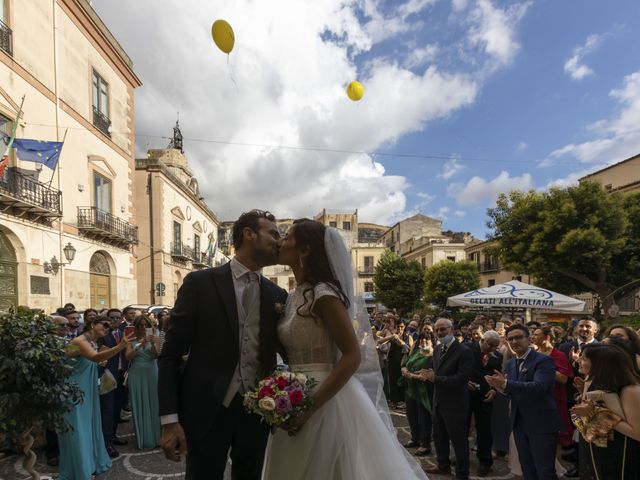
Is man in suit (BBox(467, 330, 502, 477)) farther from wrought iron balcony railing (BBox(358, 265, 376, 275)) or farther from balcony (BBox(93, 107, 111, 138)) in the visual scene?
wrought iron balcony railing (BBox(358, 265, 376, 275))

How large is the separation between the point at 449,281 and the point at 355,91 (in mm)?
24302

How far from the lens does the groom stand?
2.24 meters

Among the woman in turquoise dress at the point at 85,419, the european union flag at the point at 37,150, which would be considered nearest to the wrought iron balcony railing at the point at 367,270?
the european union flag at the point at 37,150

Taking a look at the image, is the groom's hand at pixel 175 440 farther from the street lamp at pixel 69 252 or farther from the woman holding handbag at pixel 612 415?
the street lamp at pixel 69 252

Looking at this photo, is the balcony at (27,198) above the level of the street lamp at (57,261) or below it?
above

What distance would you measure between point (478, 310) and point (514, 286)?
1337 centimetres

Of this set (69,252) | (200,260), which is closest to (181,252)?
(200,260)

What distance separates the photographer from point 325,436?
7.72ft

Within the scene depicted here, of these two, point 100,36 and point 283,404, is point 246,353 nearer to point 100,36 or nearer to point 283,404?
point 283,404

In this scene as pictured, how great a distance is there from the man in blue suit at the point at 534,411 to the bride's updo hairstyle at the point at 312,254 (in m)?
2.53

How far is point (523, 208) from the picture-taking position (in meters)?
20.5

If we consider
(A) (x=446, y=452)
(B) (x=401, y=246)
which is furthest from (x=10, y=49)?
(B) (x=401, y=246)

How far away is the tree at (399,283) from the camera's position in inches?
1448

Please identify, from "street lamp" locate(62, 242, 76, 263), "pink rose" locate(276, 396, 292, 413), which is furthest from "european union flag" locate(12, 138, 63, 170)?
"pink rose" locate(276, 396, 292, 413)
